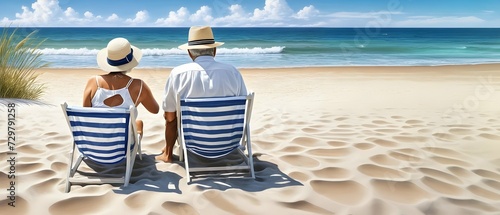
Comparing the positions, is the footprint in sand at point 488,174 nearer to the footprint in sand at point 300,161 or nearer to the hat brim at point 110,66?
the footprint in sand at point 300,161

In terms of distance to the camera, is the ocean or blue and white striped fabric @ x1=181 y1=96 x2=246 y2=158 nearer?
blue and white striped fabric @ x1=181 y1=96 x2=246 y2=158

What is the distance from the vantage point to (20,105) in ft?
20.1

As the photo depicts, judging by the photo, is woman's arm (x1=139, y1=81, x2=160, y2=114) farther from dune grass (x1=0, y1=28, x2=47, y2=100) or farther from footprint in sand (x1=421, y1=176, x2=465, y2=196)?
dune grass (x1=0, y1=28, x2=47, y2=100)

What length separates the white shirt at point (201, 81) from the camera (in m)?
3.41

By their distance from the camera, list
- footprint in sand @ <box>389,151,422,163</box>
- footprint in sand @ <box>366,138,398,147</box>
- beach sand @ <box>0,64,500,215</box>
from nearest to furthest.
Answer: beach sand @ <box>0,64,500,215</box>, footprint in sand @ <box>389,151,422,163</box>, footprint in sand @ <box>366,138,398,147</box>

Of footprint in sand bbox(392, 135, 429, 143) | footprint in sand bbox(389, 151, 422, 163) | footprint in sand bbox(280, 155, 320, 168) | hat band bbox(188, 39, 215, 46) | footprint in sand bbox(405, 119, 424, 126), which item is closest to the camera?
hat band bbox(188, 39, 215, 46)

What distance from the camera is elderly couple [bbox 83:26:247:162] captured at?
3.30 m

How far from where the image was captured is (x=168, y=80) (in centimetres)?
344

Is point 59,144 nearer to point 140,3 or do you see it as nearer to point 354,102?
point 354,102

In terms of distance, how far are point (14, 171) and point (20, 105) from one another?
118 inches

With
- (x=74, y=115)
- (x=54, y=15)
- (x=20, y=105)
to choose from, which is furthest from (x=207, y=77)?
(x=54, y=15)

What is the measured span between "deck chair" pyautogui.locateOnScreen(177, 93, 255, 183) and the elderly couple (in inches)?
6.9

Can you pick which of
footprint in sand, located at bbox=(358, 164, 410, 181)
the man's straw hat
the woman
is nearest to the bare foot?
the woman

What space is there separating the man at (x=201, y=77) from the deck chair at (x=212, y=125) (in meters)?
0.17
